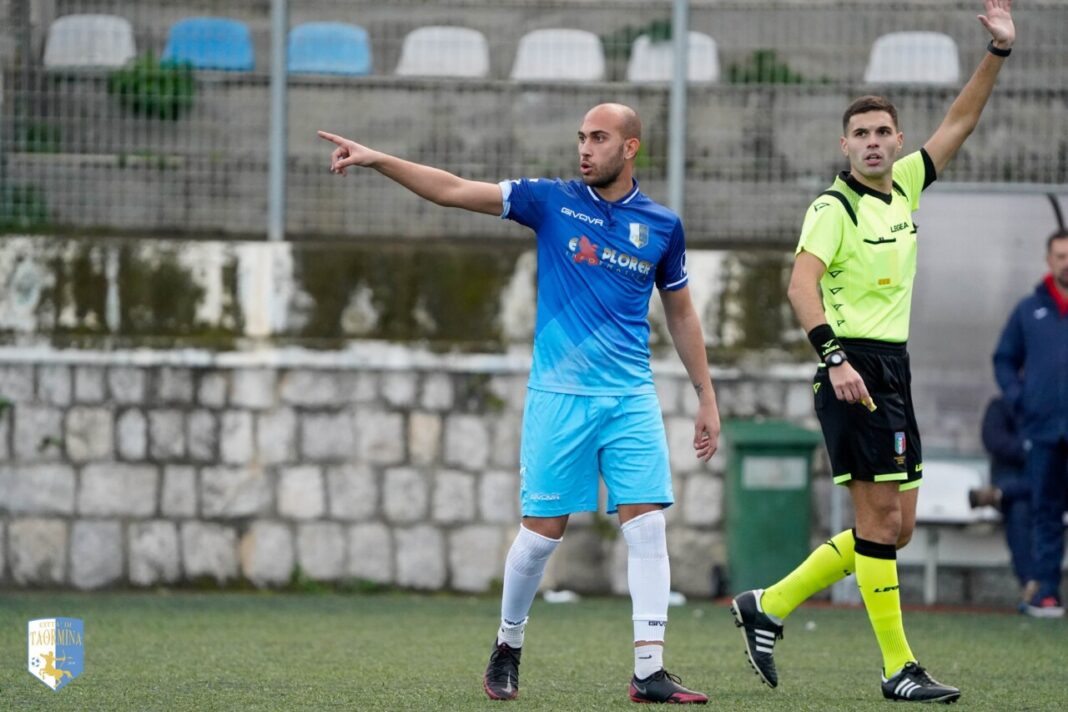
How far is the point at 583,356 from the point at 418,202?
5776 millimetres

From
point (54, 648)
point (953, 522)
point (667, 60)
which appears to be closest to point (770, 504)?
point (953, 522)

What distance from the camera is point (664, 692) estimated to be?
20.5 feet

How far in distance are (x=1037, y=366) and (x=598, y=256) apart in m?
5.49

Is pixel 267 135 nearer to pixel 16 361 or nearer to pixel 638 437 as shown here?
pixel 16 361

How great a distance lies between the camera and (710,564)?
11.8m

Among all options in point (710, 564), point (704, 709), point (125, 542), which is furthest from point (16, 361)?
point (704, 709)

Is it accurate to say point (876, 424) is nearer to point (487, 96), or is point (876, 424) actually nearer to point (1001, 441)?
point (1001, 441)

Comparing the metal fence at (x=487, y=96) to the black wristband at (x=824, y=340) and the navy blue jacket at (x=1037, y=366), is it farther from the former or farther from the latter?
the black wristband at (x=824, y=340)

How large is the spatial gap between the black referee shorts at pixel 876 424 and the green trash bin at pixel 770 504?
4.61m

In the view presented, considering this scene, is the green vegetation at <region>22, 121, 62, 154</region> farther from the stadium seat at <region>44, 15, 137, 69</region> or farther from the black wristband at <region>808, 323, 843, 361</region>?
the black wristband at <region>808, 323, 843, 361</region>

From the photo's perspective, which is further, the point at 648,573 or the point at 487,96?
the point at 487,96

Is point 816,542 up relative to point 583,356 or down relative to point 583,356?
down

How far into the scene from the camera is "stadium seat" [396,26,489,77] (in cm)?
1190

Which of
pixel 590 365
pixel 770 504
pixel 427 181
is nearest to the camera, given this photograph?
pixel 427 181
